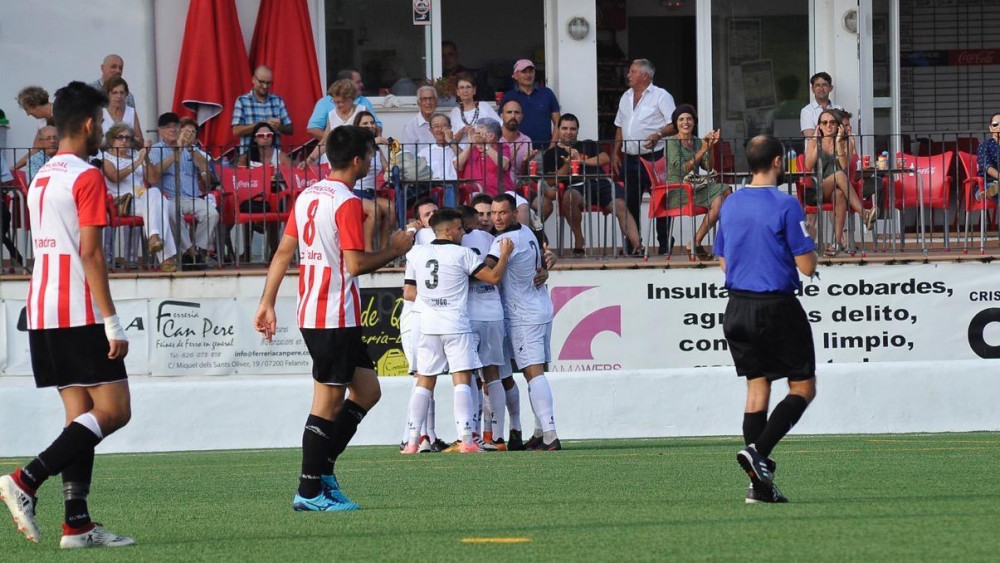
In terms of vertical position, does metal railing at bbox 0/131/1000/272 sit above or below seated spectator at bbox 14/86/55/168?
below

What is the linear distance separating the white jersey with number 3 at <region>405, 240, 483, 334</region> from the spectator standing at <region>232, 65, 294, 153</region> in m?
4.99

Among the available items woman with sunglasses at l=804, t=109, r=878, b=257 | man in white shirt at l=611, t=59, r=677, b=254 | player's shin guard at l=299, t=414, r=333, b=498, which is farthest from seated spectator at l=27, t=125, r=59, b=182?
player's shin guard at l=299, t=414, r=333, b=498

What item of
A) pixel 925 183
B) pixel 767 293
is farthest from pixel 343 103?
pixel 767 293

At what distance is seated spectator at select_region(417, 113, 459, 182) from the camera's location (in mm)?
15141

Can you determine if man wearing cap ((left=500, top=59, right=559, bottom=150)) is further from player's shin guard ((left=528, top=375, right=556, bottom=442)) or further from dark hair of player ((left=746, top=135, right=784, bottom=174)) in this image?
dark hair of player ((left=746, top=135, right=784, bottom=174))

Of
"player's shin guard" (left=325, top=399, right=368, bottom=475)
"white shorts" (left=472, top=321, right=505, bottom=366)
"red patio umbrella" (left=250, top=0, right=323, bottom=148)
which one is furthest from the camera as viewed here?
"red patio umbrella" (left=250, top=0, right=323, bottom=148)

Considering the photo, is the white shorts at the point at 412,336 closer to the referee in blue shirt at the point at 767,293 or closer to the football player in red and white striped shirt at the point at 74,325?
the referee in blue shirt at the point at 767,293

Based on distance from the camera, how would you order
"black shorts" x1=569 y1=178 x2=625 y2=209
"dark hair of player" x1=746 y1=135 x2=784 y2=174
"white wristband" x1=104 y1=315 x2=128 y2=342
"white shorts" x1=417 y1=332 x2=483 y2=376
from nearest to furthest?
"white wristband" x1=104 y1=315 x2=128 y2=342, "dark hair of player" x1=746 y1=135 x2=784 y2=174, "white shorts" x1=417 y1=332 x2=483 y2=376, "black shorts" x1=569 y1=178 x2=625 y2=209

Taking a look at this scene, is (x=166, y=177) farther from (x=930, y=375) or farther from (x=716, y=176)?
(x=930, y=375)

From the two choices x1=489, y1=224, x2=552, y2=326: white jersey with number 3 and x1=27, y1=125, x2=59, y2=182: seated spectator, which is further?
x1=27, y1=125, x2=59, y2=182: seated spectator

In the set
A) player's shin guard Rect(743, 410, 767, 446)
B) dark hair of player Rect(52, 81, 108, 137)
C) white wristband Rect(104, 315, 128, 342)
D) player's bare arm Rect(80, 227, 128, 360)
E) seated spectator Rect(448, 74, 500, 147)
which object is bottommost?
player's shin guard Rect(743, 410, 767, 446)

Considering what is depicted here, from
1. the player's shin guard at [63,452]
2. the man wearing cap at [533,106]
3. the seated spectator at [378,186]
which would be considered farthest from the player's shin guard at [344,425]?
the man wearing cap at [533,106]

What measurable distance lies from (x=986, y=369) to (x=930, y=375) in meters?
0.48

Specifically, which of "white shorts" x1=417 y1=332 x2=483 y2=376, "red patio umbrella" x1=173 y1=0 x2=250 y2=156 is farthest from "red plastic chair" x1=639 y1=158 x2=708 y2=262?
"red patio umbrella" x1=173 y1=0 x2=250 y2=156
